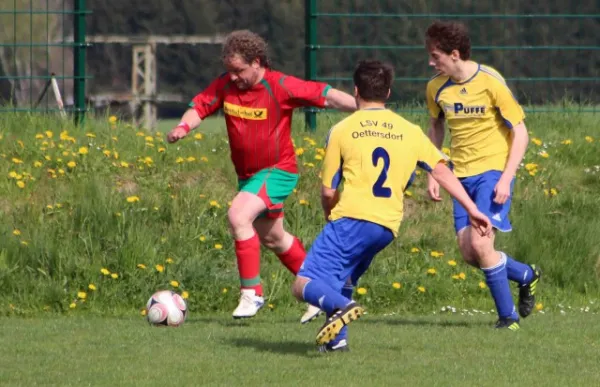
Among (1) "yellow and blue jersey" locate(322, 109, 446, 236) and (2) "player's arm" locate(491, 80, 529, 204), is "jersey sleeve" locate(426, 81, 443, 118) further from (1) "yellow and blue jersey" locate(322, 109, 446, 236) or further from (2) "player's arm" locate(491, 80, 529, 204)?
(1) "yellow and blue jersey" locate(322, 109, 446, 236)

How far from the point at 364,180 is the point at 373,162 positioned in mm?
109

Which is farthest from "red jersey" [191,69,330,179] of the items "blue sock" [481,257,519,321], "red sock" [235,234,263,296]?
"blue sock" [481,257,519,321]

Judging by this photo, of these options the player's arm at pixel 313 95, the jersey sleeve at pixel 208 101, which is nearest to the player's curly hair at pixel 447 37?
the player's arm at pixel 313 95

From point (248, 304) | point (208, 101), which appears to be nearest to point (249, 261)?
point (248, 304)

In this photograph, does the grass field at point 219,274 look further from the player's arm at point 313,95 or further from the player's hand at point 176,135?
the player's arm at point 313,95

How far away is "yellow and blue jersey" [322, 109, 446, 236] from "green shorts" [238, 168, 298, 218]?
5.70 feet

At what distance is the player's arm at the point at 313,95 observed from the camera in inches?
333

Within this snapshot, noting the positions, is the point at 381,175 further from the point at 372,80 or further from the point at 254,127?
the point at 254,127

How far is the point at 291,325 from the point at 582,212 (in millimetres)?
3664

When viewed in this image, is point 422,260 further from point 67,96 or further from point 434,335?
point 67,96

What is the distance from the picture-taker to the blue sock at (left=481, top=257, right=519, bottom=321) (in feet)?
27.2

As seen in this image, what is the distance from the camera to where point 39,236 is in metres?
10.1

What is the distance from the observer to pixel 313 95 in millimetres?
8562

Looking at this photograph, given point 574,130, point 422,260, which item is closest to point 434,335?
Answer: point 422,260
